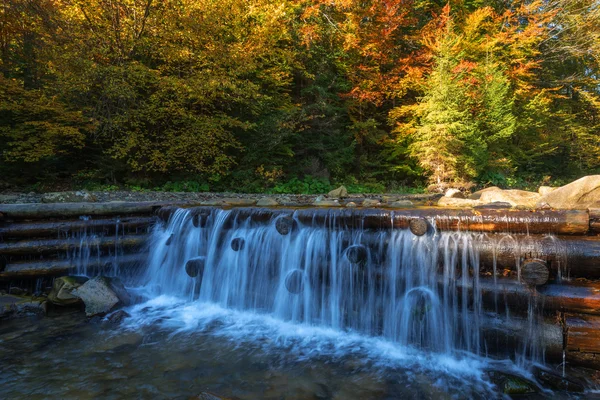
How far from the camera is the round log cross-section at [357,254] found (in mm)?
4277

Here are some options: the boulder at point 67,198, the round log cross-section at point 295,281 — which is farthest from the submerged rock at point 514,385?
the boulder at point 67,198

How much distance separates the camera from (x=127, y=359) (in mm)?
3273

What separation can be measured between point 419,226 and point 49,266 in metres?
6.12

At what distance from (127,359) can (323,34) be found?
15.3m

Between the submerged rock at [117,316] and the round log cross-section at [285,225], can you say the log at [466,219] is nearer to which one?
the round log cross-section at [285,225]

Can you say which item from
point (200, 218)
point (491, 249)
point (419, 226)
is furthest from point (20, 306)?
point (491, 249)

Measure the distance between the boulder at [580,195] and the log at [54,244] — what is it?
27.2 feet

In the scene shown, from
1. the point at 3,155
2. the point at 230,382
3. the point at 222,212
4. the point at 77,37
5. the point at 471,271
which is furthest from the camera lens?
the point at 3,155

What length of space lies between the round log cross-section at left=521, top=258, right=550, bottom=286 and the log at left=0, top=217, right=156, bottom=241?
651 centimetres

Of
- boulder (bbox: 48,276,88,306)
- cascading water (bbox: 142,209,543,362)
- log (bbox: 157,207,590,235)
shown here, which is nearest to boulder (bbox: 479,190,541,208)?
log (bbox: 157,207,590,235)

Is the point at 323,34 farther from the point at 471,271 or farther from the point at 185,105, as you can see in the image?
the point at 471,271

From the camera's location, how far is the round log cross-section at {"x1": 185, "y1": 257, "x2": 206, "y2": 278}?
5.32m

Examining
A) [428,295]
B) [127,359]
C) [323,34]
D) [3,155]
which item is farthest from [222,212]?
[323,34]

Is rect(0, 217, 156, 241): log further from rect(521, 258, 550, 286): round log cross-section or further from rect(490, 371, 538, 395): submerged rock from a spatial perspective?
rect(521, 258, 550, 286): round log cross-section
